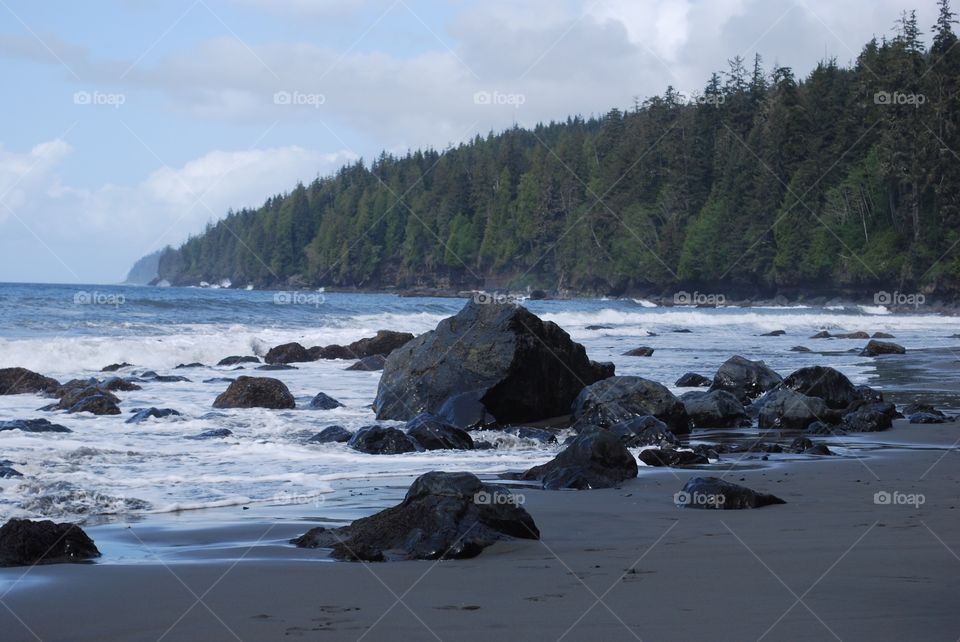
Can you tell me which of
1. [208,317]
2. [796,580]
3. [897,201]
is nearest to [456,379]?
[796,580]

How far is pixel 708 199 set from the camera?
85.2 meters

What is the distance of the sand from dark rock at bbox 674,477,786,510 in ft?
0.60

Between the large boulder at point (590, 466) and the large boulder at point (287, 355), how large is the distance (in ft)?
54.0

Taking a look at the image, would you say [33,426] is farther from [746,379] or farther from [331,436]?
[746,379]

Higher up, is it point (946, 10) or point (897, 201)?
point (946, 10)

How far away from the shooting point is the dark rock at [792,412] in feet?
41.1

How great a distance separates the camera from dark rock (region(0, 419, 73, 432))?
1121 cm

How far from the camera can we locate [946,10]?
222 feet

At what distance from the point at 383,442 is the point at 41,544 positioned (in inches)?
209

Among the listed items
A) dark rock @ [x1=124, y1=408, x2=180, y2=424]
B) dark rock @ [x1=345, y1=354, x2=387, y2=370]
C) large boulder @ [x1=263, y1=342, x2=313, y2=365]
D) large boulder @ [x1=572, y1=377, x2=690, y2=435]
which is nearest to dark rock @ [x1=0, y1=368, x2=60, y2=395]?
dark rock @ [x1=124, y1=408, x2=180, y2=424]

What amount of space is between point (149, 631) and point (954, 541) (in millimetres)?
4454

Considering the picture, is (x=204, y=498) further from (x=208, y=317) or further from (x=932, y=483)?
(x=208, y=317)

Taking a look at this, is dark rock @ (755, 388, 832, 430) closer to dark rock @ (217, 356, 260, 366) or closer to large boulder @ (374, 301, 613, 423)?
large boulder @ (374, 301, 613, 423)

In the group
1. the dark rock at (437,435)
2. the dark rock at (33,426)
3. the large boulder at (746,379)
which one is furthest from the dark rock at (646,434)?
the dark rock at (33,426)
